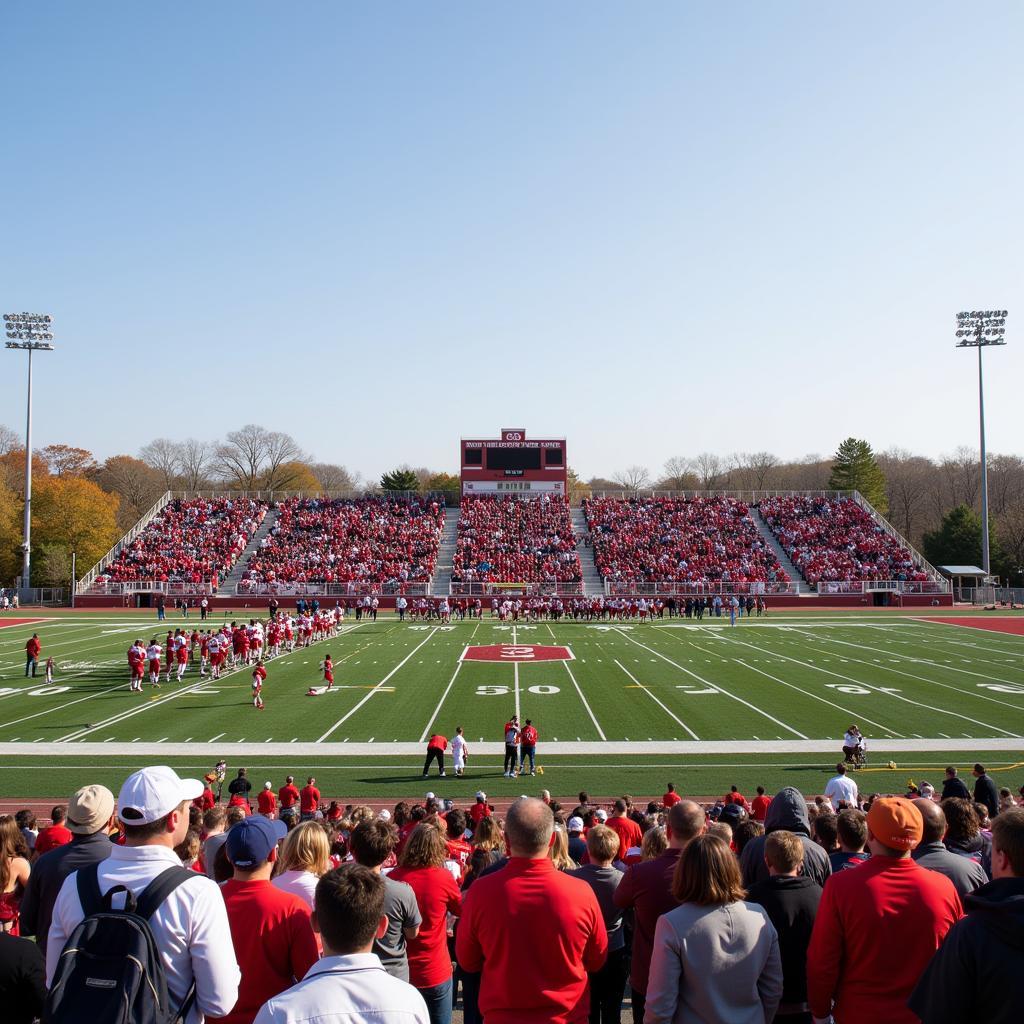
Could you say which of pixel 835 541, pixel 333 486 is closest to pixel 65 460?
pixel 333 486

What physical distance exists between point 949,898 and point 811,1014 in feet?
3.04

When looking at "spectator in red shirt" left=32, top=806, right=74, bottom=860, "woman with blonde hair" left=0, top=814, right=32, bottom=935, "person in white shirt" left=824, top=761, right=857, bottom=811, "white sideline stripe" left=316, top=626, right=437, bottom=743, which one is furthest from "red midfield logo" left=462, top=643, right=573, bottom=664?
"woman with blonde hair" left=0, top=814, right=32, bottom=935

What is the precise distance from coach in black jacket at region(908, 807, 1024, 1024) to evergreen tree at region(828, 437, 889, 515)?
91944 mm

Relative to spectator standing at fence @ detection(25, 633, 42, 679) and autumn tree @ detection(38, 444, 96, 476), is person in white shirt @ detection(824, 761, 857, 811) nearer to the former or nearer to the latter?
spectator standing at fence @ detection(25, 633, 42, 679)

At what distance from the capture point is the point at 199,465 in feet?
359

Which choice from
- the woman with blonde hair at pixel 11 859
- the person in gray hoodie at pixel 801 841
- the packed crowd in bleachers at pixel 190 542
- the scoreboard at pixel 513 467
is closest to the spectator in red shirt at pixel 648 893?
the person in gray hoodie at pixel 801 841

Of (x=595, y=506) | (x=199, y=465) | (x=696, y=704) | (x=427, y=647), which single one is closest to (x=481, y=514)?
(x=595, y=506)

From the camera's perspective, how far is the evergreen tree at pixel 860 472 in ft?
294

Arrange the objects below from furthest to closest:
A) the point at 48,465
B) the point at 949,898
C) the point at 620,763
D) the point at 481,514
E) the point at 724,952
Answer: the point at 48,465
the point at 481,514
the point at 620,763
the point at 949,898
the point at 724,952

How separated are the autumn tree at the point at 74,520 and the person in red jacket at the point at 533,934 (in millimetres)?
67663

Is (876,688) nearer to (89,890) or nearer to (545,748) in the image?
(545,748)

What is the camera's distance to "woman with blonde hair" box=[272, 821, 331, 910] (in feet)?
14.9

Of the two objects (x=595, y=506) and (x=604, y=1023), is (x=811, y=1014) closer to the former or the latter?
(x=604, y=1023)

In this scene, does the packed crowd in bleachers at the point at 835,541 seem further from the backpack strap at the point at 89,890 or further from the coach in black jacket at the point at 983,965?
the backpack strap at the point at 89,890
